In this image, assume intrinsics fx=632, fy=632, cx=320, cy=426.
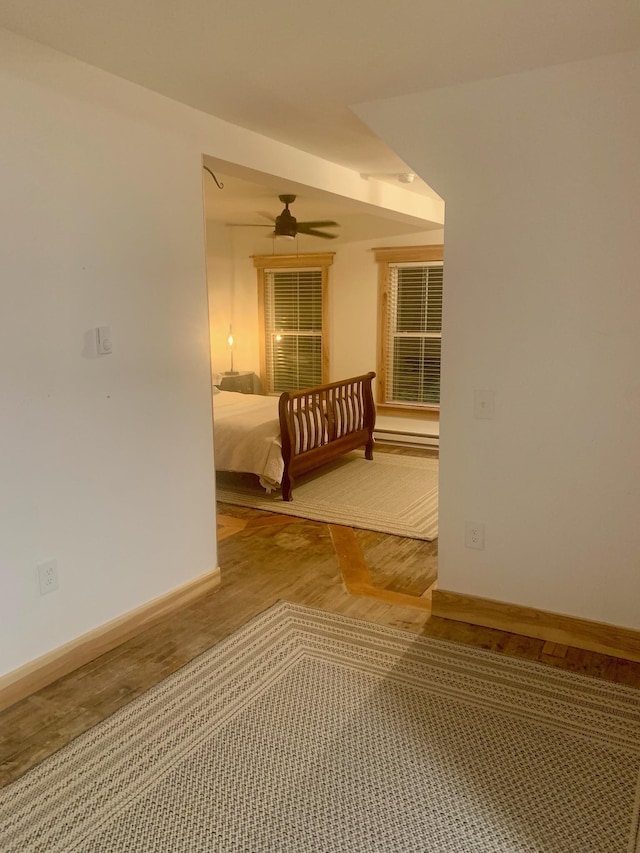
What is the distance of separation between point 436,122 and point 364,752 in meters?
2.51

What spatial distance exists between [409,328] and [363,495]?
251cm

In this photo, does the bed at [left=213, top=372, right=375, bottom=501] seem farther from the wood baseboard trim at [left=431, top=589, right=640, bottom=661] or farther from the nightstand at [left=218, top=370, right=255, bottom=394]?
the wood baseboard trim at [left=431, top=589, right=640, bottom=661]

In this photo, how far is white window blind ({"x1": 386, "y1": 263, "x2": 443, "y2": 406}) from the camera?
6.66 metres

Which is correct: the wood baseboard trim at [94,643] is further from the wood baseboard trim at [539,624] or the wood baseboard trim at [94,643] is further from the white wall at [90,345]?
the wood baseboard trim at [539,624]

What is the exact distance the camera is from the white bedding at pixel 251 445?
4879 mm

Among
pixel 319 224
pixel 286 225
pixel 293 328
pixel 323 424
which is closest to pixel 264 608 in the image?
pixel 323 424

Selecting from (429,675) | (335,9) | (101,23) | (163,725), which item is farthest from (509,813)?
(101,23)

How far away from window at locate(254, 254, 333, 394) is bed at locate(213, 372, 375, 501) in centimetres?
159

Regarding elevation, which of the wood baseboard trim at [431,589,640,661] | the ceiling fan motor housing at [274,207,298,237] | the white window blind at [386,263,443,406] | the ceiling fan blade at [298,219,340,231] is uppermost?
the ceiling fan blade at [298,219,340,231]

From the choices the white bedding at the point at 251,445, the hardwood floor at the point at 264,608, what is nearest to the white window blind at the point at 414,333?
the white bedding at the point at 251,445

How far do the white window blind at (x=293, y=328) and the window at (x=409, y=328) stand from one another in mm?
865

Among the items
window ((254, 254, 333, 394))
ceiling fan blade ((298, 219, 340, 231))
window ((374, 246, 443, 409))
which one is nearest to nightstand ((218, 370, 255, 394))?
window ((254, 254, 333, 394))

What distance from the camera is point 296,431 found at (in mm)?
5039

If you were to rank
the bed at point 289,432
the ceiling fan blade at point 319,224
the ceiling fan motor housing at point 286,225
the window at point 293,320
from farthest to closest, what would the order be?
the window at point 293,320
the ceiling fan blade at point 319,224
the ceiling fan motor housing at point 286,225
the bed at point 289,432
